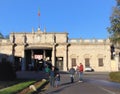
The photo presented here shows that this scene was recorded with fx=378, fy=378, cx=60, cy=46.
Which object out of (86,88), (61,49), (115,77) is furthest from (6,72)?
(61,49)

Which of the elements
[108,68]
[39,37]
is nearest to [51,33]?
[39,37]

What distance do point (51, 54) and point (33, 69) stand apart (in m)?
6.90

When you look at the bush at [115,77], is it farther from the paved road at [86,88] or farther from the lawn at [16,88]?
the lawn at [16,88]

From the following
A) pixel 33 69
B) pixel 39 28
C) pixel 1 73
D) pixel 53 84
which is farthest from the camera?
pixel 39 28

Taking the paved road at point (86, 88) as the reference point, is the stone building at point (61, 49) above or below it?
above

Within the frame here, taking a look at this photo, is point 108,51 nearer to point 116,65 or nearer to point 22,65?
point 116,65

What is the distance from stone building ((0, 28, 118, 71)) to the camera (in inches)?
3533

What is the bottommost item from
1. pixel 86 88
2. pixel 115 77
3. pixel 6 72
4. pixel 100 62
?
pixel 86 88

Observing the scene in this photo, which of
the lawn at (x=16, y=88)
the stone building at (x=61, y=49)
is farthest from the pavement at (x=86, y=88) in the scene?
the stone building at (x=61, y=49)

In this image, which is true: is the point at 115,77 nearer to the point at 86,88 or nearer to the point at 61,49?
the point at 86,88

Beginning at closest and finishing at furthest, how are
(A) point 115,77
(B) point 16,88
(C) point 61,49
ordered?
(B) point 16,88
(A) point 115,77
(C) point 61,49

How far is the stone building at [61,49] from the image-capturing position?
89750 mm

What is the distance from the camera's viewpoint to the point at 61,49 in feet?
296

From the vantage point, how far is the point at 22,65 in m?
88.7
